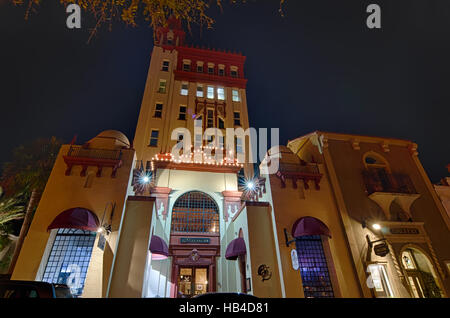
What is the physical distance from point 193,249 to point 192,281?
2.20 metres

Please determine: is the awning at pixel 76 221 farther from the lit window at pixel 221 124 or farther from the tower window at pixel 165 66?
the tower window at pixel 165 66

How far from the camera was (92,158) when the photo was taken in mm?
13180

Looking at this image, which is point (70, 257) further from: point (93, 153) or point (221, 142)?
point (221, 142)

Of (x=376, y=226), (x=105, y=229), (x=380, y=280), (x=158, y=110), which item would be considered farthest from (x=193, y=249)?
(x=158, y=110)

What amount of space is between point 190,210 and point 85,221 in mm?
8051

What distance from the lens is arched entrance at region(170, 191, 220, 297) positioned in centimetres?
1549

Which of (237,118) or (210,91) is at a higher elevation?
(210,91)

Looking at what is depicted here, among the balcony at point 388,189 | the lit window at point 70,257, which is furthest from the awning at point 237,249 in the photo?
the balcony at point 388,189

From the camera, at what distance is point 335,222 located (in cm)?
1389

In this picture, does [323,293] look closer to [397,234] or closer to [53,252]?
[397,234]

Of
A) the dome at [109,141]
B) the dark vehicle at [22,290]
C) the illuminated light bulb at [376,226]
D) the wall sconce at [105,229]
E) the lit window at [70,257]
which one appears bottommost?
the dark vehicle at [22,290]

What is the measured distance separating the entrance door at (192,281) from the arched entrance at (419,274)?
12826mm

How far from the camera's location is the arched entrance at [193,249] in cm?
1549
